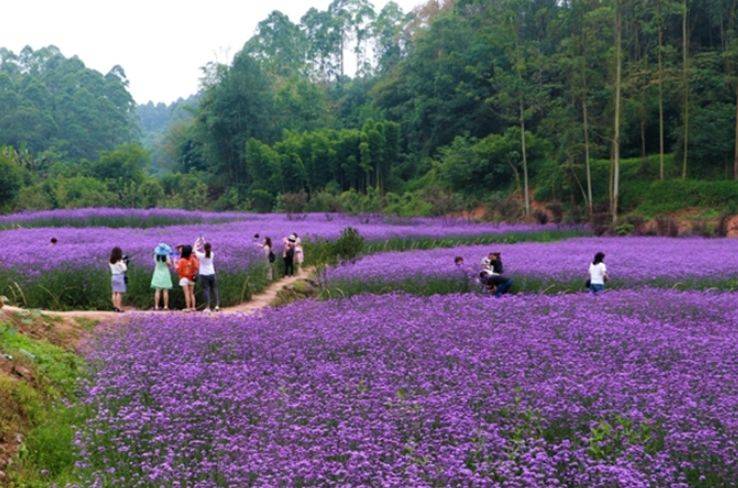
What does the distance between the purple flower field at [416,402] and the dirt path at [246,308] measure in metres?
1.37

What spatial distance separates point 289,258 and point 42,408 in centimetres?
1286

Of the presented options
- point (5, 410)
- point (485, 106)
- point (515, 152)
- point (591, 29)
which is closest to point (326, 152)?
point (485, 106)

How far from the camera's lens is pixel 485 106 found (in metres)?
56.8

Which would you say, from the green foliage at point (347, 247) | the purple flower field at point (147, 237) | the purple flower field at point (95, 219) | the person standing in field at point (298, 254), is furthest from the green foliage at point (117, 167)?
the person standing in field at point (298, 254)

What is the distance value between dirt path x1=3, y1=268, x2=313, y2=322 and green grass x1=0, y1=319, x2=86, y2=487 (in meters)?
1.44

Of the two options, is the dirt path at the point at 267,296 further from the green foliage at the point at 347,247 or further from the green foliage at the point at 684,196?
the green foliage at the point at 684,196

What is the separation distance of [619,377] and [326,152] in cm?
5269

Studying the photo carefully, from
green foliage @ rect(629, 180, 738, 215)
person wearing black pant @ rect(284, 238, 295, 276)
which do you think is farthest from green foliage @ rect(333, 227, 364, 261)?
green foliage @ rect(629, 180, 738, 215)

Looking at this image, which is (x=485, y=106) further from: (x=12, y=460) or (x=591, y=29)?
(x=12, y=460)

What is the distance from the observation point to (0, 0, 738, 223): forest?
3972 centimetres

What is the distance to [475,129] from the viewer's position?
59.9 metres

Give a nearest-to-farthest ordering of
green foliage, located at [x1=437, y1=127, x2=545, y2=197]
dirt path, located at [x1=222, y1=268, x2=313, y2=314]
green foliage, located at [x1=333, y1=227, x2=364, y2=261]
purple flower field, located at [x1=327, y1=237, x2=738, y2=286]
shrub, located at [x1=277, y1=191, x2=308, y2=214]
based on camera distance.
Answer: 1. dirt path, located at [x1=222, y1=268, x2=313, y2=314]
2. purple flower field, located at [x1=327, y1=237, x2=738, y2=286]
3. green foliage, located at [x1=333, y1=227, x2=364, y2=261]
4. shrub, located at [x1=277, y1=191, x2=308, y2=214]
5. green foliage, located at [x1=437, y1=127, x2=545, y2=197]

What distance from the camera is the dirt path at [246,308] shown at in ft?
38.9

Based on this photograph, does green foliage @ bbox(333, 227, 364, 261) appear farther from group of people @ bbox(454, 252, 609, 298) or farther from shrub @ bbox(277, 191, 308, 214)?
shrub @ bbox(277, 191, 308, 214)
